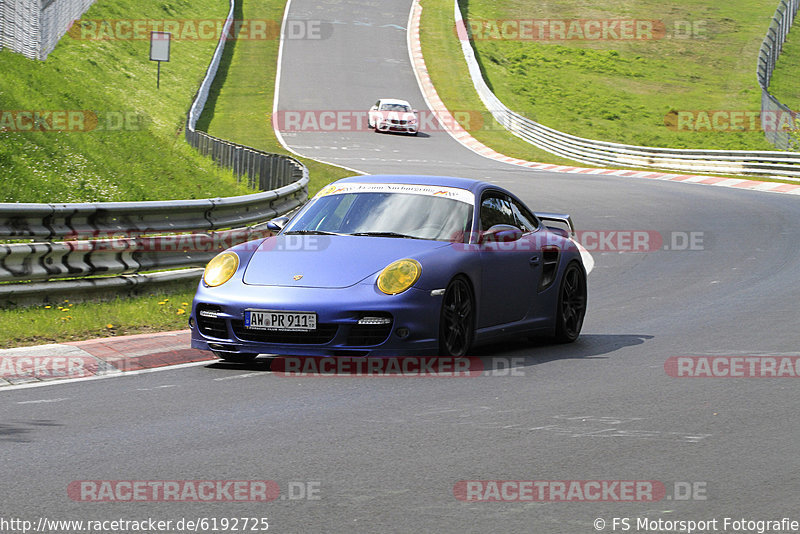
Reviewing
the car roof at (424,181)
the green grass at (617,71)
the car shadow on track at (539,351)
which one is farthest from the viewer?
the green grass at (617,71)

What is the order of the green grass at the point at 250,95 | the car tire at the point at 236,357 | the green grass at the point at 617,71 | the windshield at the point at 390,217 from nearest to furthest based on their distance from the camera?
the car tire at the point at 236,357 < the windshield at the point at 390,217 < the green grass at the point at 250,95 < the green grass at the point at 617,71

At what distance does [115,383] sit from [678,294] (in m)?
7.93

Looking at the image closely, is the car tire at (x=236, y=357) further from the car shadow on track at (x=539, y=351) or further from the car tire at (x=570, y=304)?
the car tire at (x=570, y=304)

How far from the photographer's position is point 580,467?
6.03 meters

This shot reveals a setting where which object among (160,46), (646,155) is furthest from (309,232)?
(160,46)

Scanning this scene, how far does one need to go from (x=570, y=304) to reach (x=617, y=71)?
58984mm

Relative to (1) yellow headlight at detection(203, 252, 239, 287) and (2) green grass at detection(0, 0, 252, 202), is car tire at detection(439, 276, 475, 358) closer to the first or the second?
(1) yellow headlight at detection(203, 252, 239, 287)

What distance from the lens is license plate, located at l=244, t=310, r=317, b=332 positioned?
8.48 m

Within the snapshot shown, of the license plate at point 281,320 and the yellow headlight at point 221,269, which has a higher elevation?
the yellow headlight at point 221,269

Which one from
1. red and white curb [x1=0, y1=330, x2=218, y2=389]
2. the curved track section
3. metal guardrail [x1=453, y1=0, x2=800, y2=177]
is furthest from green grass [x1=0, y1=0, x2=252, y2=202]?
metal guardrail [x1=453, y1=0, x2=800, y2=177]

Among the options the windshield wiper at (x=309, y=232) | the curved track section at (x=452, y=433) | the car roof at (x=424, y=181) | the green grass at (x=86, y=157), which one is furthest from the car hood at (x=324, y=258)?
the green grass at (x=86, y=157)

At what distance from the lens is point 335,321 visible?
8.45 metres

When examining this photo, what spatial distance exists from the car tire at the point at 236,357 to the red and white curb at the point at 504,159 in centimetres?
2351

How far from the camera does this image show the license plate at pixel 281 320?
27.8ft
